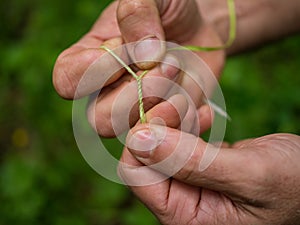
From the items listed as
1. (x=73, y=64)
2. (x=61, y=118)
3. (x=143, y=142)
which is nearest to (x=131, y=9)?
(x=73, y=64)

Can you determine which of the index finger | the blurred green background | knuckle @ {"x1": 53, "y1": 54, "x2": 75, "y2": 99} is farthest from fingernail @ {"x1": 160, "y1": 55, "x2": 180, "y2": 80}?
the blurred green background

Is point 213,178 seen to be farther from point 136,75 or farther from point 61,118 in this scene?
point 61,118

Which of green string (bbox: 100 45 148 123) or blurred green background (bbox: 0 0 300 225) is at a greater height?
green string (bbox: 100 45 148 123)

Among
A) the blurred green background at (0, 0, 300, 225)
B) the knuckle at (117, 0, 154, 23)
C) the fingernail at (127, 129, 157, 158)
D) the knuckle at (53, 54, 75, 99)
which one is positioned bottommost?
the blurred green background at (0, 0, 300, 225)

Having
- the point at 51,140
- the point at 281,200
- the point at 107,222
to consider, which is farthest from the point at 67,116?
the point at 281,200

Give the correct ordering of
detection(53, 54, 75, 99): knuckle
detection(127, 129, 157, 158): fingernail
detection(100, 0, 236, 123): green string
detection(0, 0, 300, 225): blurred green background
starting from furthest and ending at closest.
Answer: detection(0, 0, 300, 225): blurred green background, detection(53, 54, 75, 99): knuckle, detection(100, 0, 236, 123): green string, detection(127, 129, 157, 158): fingernail

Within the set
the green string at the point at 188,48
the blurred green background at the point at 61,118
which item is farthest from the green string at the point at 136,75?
the blurred green background at the point at 61,118

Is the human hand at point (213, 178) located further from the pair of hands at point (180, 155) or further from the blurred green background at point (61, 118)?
the blurred green background at point (61, 118)

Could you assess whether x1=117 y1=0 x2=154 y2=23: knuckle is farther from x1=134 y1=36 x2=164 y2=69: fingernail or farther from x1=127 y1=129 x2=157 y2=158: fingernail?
x1=127 y1=129 x2=157 y2=158: fingernail
